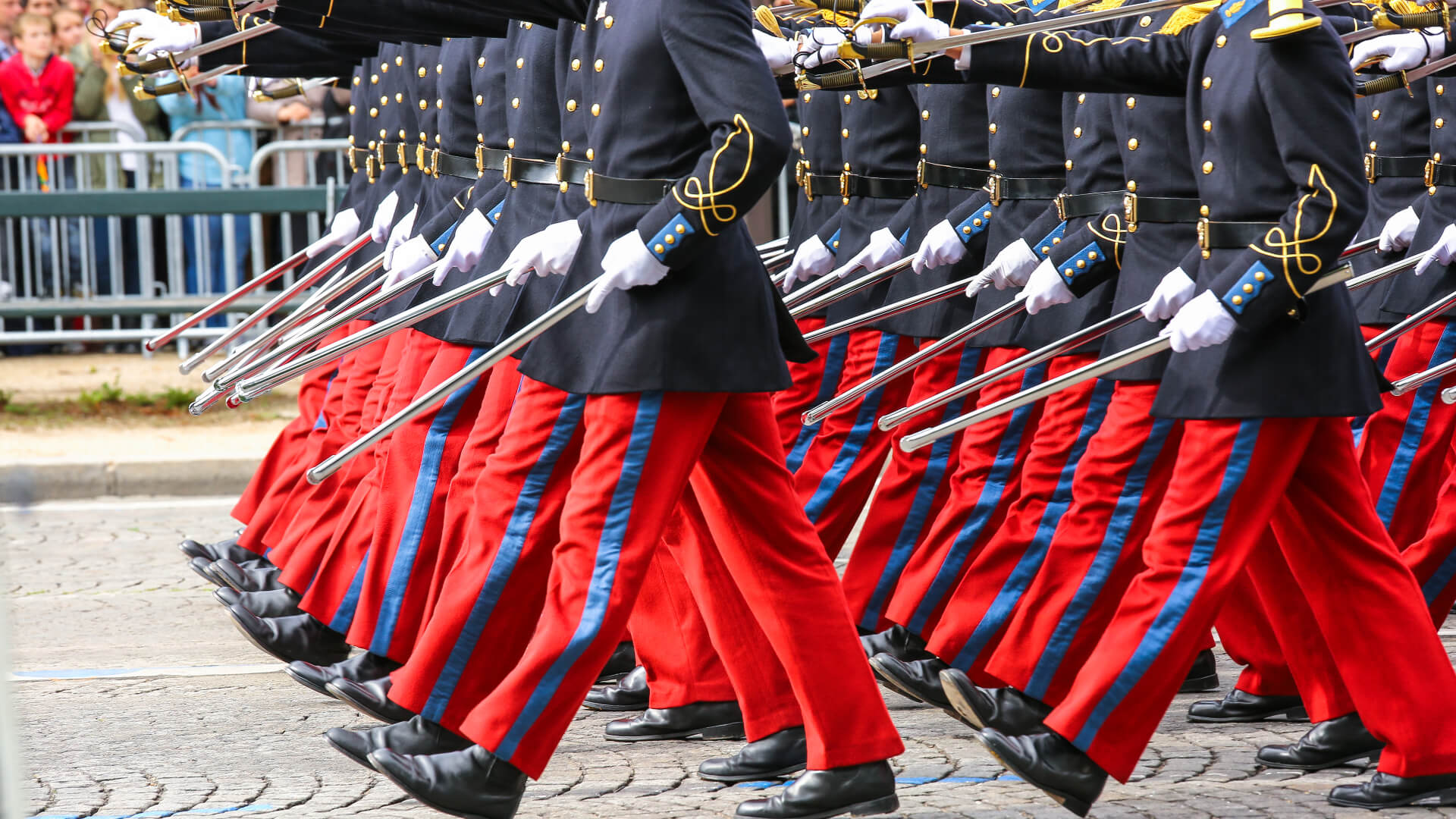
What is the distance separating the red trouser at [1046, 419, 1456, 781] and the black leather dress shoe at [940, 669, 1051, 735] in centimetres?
17

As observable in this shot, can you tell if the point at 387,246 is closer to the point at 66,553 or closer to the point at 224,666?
the point at 224,666

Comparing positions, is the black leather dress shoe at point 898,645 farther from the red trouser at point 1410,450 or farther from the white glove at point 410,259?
the white glove at point 410,259

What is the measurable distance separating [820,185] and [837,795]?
2.41m

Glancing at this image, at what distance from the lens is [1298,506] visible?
397 centimetres

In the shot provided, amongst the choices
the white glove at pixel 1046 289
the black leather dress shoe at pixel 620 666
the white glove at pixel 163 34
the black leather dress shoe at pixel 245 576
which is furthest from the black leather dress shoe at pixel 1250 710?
the white glove at pixel 163 34

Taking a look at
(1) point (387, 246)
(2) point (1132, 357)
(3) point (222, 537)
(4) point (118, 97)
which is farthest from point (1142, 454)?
(4) point (118, 97)

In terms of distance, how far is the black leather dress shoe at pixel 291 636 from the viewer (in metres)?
5.13

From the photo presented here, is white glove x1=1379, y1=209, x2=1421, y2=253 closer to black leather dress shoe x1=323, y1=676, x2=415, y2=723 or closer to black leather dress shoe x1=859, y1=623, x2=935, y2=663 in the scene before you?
black leather dress shoe x1=859, y1=623, x2=935, y2=663

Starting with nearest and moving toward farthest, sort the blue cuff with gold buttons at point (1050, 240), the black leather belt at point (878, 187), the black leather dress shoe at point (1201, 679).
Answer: the blue cuff with gold buttons at point (1050, 240) → the black leather dress shoe at point (1201, 679) → the black leather belt at point (878, 187)

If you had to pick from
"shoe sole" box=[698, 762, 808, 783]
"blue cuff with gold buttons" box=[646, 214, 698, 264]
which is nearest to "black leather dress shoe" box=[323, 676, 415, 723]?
"shoe sole" box=[698, 762, 808, 783]

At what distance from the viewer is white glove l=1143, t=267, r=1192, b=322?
4.07 m

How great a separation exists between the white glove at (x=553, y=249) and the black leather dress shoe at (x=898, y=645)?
1.47 metres

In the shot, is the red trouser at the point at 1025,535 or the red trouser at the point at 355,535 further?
the red trouser at the point at 355,535

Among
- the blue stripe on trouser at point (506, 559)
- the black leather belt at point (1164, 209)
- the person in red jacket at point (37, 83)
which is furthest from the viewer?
the person in red jacket at point (37, 83)
